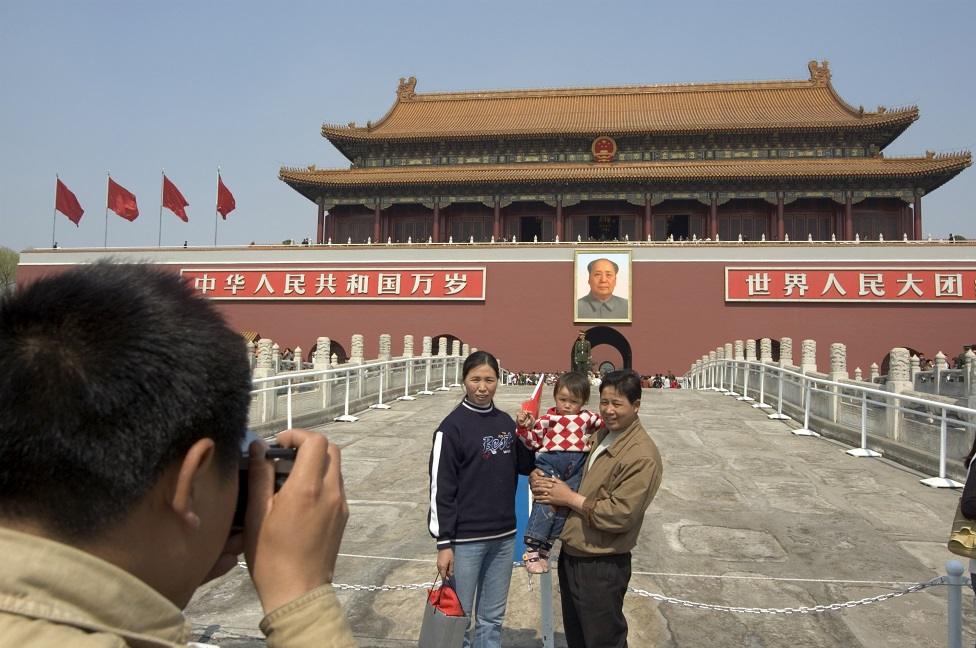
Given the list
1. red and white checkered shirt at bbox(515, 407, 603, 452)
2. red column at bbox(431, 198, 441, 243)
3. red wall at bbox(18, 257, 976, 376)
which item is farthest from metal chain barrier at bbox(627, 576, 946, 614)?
red column at bbox(431, 198, 441, 243)

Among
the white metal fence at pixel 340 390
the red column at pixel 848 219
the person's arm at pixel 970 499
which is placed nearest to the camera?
the person's arm at pixel 970 499

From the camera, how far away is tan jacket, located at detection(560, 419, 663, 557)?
8.68ft

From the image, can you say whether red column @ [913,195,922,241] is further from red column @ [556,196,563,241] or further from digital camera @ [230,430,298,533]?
digital camera @ [230,430,298,533]

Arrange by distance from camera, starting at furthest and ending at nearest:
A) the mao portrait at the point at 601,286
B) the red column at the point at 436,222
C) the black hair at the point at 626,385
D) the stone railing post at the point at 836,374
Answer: the red column at the point at 436,222 → the mao portrait at the point at 601,286 → the stone railing post at the point at 836,374 → the black hair at the point at 626,385

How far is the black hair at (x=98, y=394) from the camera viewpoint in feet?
2.48

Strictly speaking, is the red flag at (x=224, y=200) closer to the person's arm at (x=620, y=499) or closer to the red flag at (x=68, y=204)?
the red flag at (x=68, y=204)

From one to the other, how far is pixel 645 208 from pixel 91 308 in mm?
26043

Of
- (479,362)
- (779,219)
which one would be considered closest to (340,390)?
(479,362)

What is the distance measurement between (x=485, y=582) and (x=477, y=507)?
342mm

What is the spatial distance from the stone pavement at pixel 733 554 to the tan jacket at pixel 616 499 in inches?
40.4

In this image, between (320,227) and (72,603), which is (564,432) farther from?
(320,227)

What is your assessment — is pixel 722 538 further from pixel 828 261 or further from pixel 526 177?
pixel 526 177

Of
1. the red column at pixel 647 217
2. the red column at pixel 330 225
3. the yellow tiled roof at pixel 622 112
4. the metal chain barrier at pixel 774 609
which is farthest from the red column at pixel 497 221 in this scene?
the metal chain barrier at pixel 774 609

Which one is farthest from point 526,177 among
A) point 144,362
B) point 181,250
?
point 144,362
